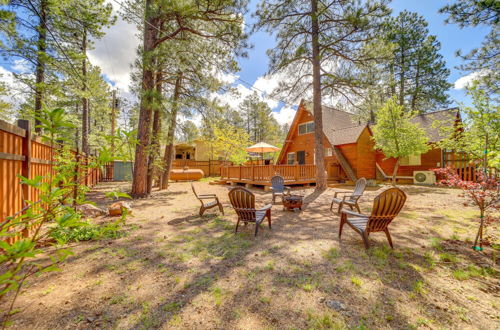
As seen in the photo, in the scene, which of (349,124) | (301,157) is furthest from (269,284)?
(349,124)

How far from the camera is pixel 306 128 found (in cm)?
1744

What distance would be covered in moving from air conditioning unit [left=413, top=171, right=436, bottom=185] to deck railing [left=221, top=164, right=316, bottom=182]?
7386 millimetres

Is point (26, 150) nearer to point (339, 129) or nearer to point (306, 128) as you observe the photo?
point (306, 128)

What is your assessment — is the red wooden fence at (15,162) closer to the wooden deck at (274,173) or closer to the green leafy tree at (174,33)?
the green leafy tree at (174,33)

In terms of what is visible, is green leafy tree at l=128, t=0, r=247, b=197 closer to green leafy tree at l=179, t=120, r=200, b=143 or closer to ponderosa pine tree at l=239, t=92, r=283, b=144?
green leafy tree at l=179, t=120, r=200, b=143

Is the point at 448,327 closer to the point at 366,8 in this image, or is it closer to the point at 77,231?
the point at 77,231

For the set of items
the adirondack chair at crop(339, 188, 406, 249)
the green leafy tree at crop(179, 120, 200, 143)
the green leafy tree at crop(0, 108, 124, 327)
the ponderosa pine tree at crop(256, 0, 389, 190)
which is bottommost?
the adirondack chair at crop(339, 188, 406, 249)

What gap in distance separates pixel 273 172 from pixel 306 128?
27.9 feet

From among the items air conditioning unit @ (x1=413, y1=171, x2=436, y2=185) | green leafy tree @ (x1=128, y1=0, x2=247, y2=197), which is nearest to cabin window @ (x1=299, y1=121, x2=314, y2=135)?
air conditioning unit @ (x1=413, y1=171, x2=436, y2=185)

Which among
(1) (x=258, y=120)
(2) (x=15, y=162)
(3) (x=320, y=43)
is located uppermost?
(1) (x=258, y=120)

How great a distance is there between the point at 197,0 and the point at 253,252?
7.94 m

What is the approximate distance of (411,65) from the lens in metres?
18.4

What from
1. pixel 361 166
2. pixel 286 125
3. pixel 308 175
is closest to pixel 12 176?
pixel 308 175

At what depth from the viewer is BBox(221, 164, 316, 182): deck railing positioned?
35.7 feet
